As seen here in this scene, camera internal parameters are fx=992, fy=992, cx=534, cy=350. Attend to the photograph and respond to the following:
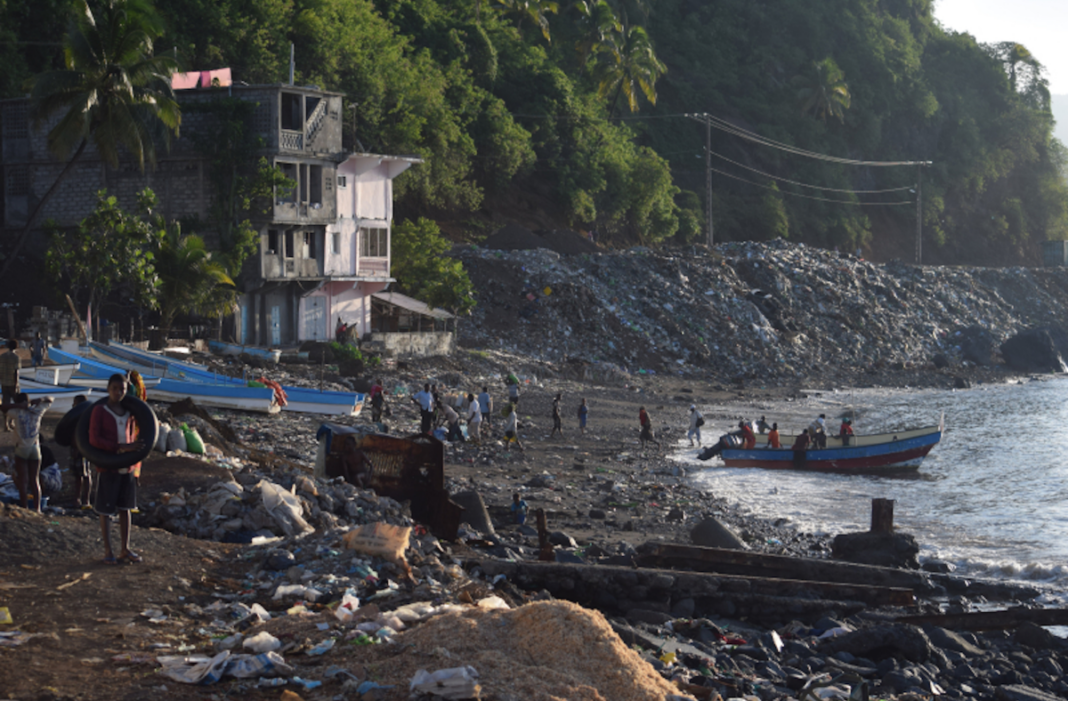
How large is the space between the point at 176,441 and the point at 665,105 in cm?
6641

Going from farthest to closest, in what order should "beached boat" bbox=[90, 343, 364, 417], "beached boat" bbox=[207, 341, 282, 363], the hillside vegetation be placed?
the hillside vegetation → "beached boat" bbox=[207, 341, 282, 363] → "beached boat" bbox=[90, 343, 364, 417]

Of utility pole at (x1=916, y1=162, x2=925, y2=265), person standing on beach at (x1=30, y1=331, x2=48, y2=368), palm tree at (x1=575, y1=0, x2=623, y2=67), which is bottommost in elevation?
person standing on beach at (x1=30, y1=331, x2=48, y2=368)

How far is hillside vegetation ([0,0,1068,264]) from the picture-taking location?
143 feet

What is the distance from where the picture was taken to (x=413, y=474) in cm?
1176

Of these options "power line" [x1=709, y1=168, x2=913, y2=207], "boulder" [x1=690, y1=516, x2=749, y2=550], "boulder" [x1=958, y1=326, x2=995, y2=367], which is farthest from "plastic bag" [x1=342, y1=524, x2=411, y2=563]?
"power line" [x1=709, y1=168, x2=913, y2=207]

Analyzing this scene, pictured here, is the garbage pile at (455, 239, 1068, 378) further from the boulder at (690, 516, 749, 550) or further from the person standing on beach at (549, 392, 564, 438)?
the boulder at (690, 516, 749, 550)

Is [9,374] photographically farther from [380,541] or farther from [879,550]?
[879,550]

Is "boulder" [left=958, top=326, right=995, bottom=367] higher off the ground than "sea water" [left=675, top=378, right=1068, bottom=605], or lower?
higher

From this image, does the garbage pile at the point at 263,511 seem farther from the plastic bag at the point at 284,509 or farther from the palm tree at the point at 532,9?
the palm tree at the point at 532,9

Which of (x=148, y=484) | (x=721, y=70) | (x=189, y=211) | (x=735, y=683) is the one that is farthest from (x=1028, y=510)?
(x=721, y=70)

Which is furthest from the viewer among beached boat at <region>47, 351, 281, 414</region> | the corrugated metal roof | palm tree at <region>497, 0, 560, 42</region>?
palm tree at <region>497, 0, 560, 42</region>

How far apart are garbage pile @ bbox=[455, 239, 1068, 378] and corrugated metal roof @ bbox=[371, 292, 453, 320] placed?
1.67 metres

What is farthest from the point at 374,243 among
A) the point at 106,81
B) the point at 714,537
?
the point at 714,537

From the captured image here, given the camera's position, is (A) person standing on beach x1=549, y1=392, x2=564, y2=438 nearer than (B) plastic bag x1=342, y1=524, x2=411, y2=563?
No
